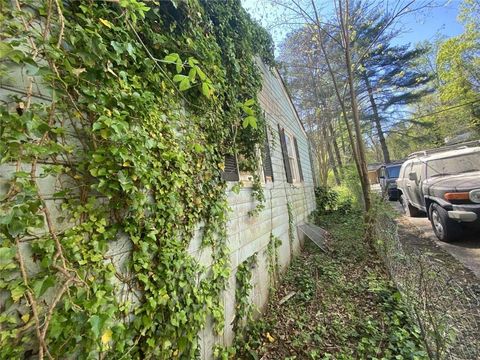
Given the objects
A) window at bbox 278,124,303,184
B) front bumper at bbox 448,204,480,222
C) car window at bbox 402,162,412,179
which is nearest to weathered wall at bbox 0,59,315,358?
window at bbox 278,124,303,184

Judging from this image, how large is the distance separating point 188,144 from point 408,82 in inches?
959

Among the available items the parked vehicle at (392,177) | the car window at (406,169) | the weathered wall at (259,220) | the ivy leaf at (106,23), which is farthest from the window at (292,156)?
the parked vehicle at (392,177)

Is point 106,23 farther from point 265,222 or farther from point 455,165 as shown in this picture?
point 455,165

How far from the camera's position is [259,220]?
12.0 ft

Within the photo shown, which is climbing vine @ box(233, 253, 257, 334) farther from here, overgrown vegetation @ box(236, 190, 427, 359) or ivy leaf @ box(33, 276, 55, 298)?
ivy leaf @ box(33, 276, 55, 298)

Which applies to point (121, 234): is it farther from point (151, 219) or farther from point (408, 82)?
point (408, 82)

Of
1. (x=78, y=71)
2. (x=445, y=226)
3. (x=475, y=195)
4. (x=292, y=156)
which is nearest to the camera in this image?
(x=78, y=71)

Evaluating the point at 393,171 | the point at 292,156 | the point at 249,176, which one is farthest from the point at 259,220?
the point at 393,171

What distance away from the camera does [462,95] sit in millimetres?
18531

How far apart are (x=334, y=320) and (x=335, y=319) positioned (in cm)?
3

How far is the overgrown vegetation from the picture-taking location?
246 centimetres

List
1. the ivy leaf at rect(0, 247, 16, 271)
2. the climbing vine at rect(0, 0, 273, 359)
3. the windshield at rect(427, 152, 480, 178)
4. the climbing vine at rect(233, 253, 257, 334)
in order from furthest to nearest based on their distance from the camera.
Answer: the windshield at rect(427, 152, 480, 178), the climbing vine at rect(233, 253, 257, 334), the climbing vine at rect(0, 0, 273, 359), the ivy leaf at rect(0, 247, 16, 271)

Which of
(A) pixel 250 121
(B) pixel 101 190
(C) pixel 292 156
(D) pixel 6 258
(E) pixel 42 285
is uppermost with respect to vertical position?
(C) pixel 292 156

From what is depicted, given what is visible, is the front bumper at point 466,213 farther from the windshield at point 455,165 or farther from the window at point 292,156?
the window at point 292,156
